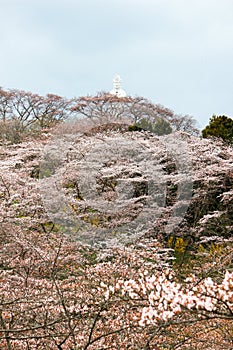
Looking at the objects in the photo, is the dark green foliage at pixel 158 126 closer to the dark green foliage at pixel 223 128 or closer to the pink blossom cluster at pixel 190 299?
the dark green foliage at pixel 223 128

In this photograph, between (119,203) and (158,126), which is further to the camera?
(158,126)

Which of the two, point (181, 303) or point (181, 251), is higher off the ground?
point (181, 303)

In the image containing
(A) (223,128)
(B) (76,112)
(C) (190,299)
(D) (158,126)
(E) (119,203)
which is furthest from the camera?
(B) (76,112)

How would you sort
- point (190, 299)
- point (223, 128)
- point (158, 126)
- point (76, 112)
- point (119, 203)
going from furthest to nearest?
1. point (76, 112)
2. point (158, 126)
3. point (223, 128)
4. point (119, 203)
5. point (190, 299)

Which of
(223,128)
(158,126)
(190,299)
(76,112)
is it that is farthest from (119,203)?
(76,112)

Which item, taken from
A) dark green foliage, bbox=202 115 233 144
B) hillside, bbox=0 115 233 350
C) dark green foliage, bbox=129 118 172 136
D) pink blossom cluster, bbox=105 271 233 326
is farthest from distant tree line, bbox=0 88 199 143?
pink blossom cluster, bbox=105 271 233 326

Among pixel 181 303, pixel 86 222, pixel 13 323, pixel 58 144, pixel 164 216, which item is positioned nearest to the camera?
pixel 181 303

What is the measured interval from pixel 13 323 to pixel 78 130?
13019 millimetres

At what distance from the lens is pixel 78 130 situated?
1695cm

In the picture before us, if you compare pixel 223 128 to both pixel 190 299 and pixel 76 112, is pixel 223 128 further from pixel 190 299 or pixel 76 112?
pixel 190 299

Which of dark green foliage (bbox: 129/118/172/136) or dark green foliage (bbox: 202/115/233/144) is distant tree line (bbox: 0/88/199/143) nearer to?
dark green foliage (bbox: 129/118/172/136)

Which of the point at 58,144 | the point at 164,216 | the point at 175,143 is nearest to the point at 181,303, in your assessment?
the point at 164,216

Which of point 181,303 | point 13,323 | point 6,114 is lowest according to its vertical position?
point 13,323

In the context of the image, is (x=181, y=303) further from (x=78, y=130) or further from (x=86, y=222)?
(x=78, y=130)
